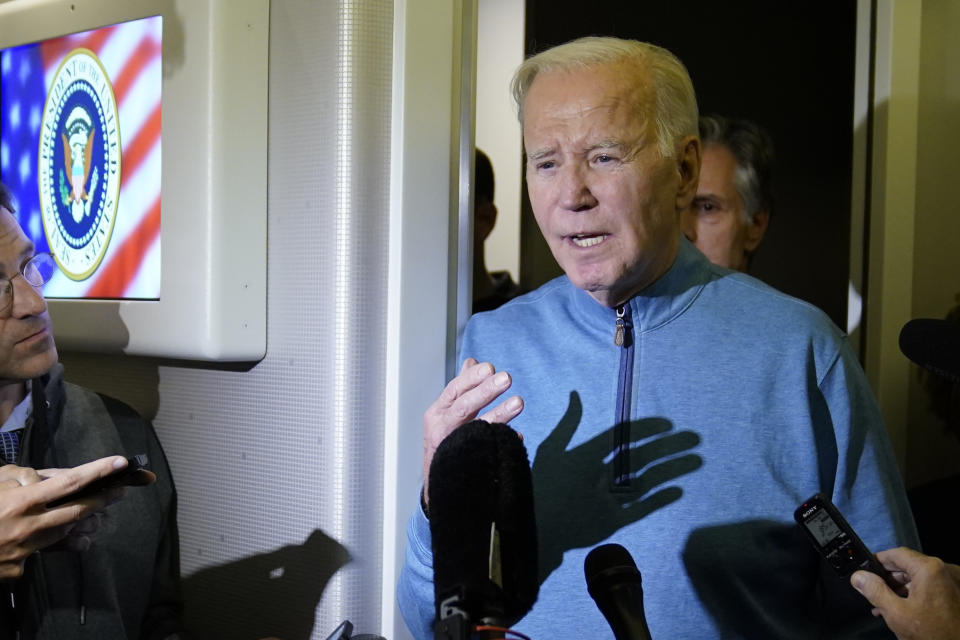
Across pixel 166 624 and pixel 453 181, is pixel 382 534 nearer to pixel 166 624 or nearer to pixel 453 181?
pixel 166 624

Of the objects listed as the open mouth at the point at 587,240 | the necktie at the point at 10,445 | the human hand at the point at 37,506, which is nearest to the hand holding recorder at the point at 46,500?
the human hand at the point at 37,506

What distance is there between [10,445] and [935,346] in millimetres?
1421

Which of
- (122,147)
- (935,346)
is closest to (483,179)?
(122,147)

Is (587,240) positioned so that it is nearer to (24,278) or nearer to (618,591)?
(618,591)

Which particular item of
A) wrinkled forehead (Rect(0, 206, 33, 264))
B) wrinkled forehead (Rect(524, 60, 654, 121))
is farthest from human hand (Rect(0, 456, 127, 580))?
wrinkled forehead (Rect(524, 60, 654, 121))

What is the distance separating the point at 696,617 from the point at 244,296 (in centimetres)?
93

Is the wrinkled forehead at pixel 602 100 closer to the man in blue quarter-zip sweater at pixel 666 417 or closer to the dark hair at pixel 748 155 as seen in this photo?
the man in blue quarter-zip sweater at pixel 666 417

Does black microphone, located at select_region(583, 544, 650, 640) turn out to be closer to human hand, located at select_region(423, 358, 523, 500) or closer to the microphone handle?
the microphone handle

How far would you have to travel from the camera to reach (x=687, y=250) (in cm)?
152

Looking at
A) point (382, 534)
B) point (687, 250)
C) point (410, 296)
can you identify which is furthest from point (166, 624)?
point (687, 250)

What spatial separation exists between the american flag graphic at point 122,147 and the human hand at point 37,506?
481mm

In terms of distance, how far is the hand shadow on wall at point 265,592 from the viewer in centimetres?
164

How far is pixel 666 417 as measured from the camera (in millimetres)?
1413

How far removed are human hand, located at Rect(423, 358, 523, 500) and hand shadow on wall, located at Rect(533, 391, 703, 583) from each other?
33 cm
